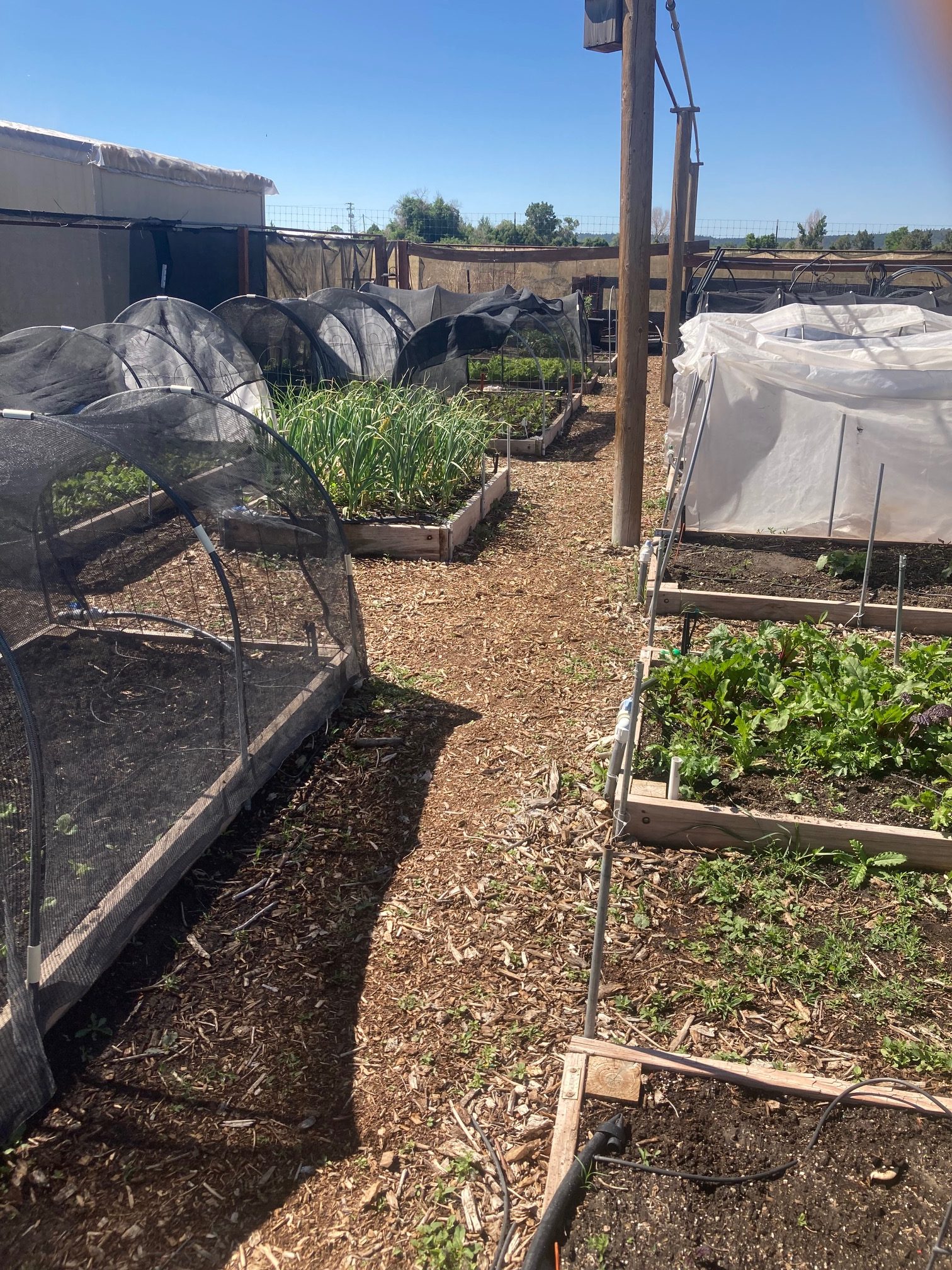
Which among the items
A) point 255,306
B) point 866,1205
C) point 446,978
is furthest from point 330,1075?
point 255,306

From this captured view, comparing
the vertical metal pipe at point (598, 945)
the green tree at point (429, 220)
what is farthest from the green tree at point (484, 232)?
the vertical metal pipe at point (598, 945)

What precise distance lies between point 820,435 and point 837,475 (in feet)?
1.01

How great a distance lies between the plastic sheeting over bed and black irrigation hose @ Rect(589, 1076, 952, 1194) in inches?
202

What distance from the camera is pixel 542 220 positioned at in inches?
1975

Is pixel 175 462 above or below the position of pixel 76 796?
above

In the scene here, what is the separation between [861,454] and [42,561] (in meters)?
5.47

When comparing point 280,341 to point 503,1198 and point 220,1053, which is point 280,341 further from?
point 503,1198

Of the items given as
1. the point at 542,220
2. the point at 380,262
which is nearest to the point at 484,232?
the point at 542,220

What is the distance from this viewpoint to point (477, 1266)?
2.09 metres

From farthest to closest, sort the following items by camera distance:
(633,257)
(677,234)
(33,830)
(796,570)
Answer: (677,234)
(633,257)
(796,570)
(33,830)

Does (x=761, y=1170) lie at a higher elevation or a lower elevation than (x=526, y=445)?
lower

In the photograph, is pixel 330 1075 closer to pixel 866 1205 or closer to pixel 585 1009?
pixel 585 1009

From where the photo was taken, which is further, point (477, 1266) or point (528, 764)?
point (528, 764)

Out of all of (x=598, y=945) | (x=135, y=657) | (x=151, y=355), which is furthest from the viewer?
(x=151, y=355)
